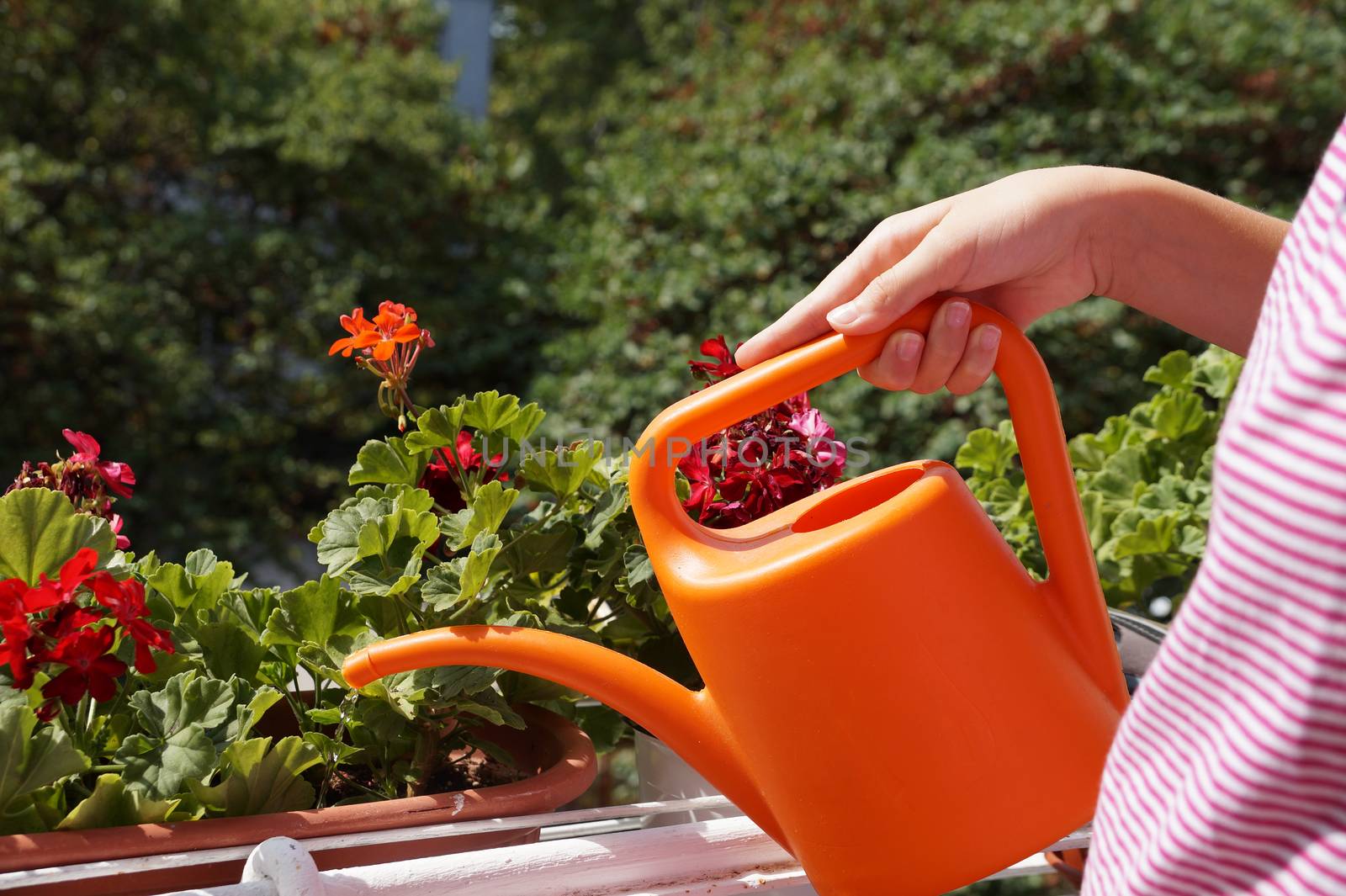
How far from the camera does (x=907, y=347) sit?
0.69 meters

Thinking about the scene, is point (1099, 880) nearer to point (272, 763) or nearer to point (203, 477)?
point (272, 763)

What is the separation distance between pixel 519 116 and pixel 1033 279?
918 centimetres

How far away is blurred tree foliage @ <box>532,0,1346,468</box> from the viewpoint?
11.3 ft

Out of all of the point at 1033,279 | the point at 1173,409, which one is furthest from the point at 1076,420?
the point at 1033,279

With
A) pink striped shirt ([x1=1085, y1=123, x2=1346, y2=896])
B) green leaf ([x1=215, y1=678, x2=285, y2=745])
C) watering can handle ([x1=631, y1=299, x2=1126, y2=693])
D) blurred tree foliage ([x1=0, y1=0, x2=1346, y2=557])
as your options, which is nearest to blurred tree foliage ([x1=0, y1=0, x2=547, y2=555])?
blurred tree foliage ([x1=0, y1=0, x2=1346, y2=557])

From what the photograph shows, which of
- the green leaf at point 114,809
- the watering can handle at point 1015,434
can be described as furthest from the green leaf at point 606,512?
the green leaf at point 114,809

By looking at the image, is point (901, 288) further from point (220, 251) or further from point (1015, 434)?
point (220, 251)

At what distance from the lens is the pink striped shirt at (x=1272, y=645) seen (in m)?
0.33

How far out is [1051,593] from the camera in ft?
2.17

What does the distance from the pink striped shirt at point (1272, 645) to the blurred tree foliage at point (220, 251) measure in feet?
13.3

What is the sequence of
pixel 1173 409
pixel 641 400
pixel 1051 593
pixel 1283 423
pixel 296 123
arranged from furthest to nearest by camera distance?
pixel 296 123
pixel 641 400
pixel 1173 409
pixel 1051 593
pixel 1283 423

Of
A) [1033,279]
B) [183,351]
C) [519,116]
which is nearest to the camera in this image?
→ [1033,279]

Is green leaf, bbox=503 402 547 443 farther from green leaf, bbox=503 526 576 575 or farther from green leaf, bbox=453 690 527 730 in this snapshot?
green leaf, bbox=453 690 527 730

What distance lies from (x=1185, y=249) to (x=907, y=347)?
0.83 feet
